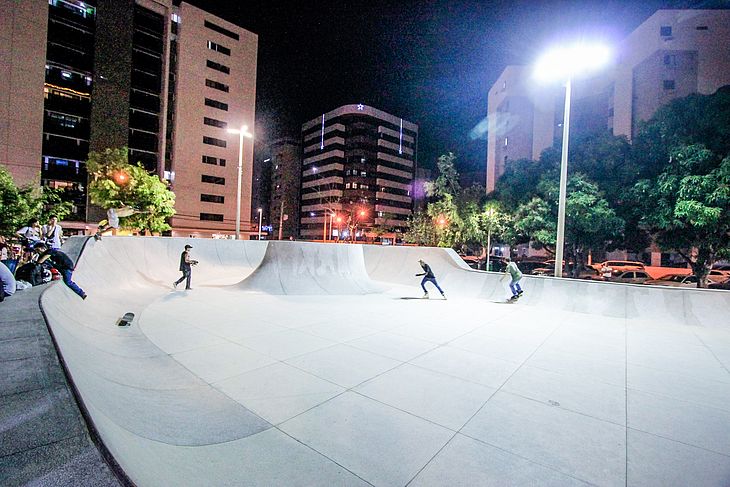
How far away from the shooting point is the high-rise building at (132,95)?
39719 mm

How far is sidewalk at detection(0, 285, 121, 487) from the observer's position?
1.70 m

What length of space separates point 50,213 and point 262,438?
3193 cm

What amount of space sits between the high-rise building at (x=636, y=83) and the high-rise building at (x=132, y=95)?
47.3 meters

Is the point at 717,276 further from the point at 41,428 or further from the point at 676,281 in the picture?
the point at 41,428

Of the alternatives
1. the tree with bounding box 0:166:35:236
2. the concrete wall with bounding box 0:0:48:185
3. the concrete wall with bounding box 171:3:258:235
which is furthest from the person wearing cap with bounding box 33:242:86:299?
the concrete wall with bounding box 171:3:258:235

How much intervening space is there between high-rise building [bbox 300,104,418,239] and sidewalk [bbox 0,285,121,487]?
8623 centimetres

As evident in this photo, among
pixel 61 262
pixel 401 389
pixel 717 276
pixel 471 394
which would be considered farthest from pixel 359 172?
pixel 471 394

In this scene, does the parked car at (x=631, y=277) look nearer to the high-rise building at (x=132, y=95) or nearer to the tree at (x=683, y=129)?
the tree at (x=683, y=129)

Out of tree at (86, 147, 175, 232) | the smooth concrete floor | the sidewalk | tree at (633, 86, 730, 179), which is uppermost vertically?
tree at (633, 86, 730, 179)

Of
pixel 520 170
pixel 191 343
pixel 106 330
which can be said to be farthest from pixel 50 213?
pixel 520 170

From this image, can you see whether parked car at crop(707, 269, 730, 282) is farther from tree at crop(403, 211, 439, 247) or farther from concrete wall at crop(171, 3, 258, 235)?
concrete wall at crop(171, 3, 258, 235)

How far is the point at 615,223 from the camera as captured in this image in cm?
2233

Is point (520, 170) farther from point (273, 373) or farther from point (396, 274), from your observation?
point (273, 373)

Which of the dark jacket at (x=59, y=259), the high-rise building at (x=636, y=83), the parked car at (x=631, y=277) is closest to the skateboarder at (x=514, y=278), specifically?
the dark jacket at (x=59, y=259)
